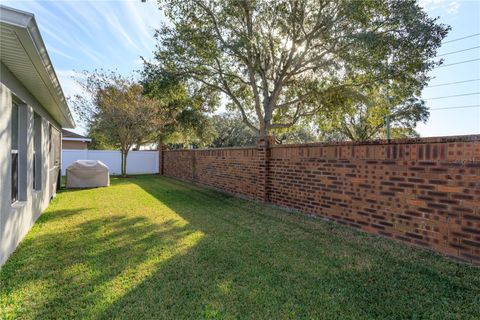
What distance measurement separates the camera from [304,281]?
9.91ft

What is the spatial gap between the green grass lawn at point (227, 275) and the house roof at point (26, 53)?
96.8 inches

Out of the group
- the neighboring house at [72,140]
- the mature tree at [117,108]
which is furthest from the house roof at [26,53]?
the neighboring house at [72,140]

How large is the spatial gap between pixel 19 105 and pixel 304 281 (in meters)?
5.09

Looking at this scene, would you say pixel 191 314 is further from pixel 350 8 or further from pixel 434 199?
pixel 350 8

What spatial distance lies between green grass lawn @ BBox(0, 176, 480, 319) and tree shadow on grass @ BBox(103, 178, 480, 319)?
0.04 ft

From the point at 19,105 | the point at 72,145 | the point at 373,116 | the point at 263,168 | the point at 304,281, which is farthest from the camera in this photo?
the point at 72,145

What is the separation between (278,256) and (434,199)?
7.46 feet

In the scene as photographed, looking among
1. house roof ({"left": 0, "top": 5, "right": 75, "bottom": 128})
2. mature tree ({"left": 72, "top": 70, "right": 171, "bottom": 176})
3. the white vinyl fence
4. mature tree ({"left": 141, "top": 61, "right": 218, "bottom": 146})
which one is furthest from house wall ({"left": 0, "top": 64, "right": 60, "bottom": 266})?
the white vinyl fence

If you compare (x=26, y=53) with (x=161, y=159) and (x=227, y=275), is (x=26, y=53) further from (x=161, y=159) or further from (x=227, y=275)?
(x=161, y=159)

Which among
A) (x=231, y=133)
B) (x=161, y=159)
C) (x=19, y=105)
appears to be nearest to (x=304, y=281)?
(x=19, y=105)

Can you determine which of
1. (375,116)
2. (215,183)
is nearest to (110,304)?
(215,183)

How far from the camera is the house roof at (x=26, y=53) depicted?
Result: 2428 millimetres

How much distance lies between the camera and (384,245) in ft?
13.5

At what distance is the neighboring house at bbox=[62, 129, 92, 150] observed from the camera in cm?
2061
